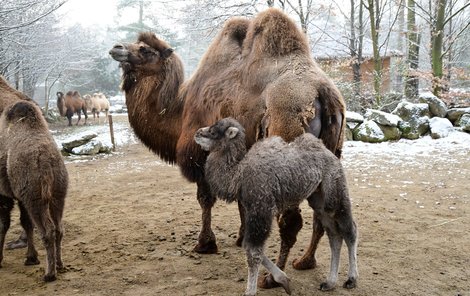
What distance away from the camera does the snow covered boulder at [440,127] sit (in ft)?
41.9

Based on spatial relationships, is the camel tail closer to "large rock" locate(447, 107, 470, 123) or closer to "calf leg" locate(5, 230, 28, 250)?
"calf leg" locate(5, 230, 28, 250)

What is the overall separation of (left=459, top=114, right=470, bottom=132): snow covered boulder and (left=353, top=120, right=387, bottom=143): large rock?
2.56m

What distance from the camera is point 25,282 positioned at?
418cm

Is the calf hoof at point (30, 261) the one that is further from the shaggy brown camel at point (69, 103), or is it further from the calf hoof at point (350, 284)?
the shaggy brown camel at point (69, 103)

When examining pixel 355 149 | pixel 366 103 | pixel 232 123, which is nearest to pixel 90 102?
pixel 366 103

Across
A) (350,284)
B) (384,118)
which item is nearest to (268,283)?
(350,284)

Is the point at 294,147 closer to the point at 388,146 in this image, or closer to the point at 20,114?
the point at 20,114

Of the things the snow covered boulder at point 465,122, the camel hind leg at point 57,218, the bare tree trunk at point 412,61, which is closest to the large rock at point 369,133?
the snow covered boulder at point 465,122

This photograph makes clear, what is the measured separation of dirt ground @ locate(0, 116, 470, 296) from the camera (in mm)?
4094

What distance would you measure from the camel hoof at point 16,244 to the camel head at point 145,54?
251cm

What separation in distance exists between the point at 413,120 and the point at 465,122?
1.56 m

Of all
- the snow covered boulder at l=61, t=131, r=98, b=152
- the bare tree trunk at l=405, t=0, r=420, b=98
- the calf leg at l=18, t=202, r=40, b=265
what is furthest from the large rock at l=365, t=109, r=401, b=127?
the calf leg at l=18, t=202, r=40, b=265

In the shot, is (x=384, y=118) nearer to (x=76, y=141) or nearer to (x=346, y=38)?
(x=346, y=38)

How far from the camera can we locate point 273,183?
137 inches
